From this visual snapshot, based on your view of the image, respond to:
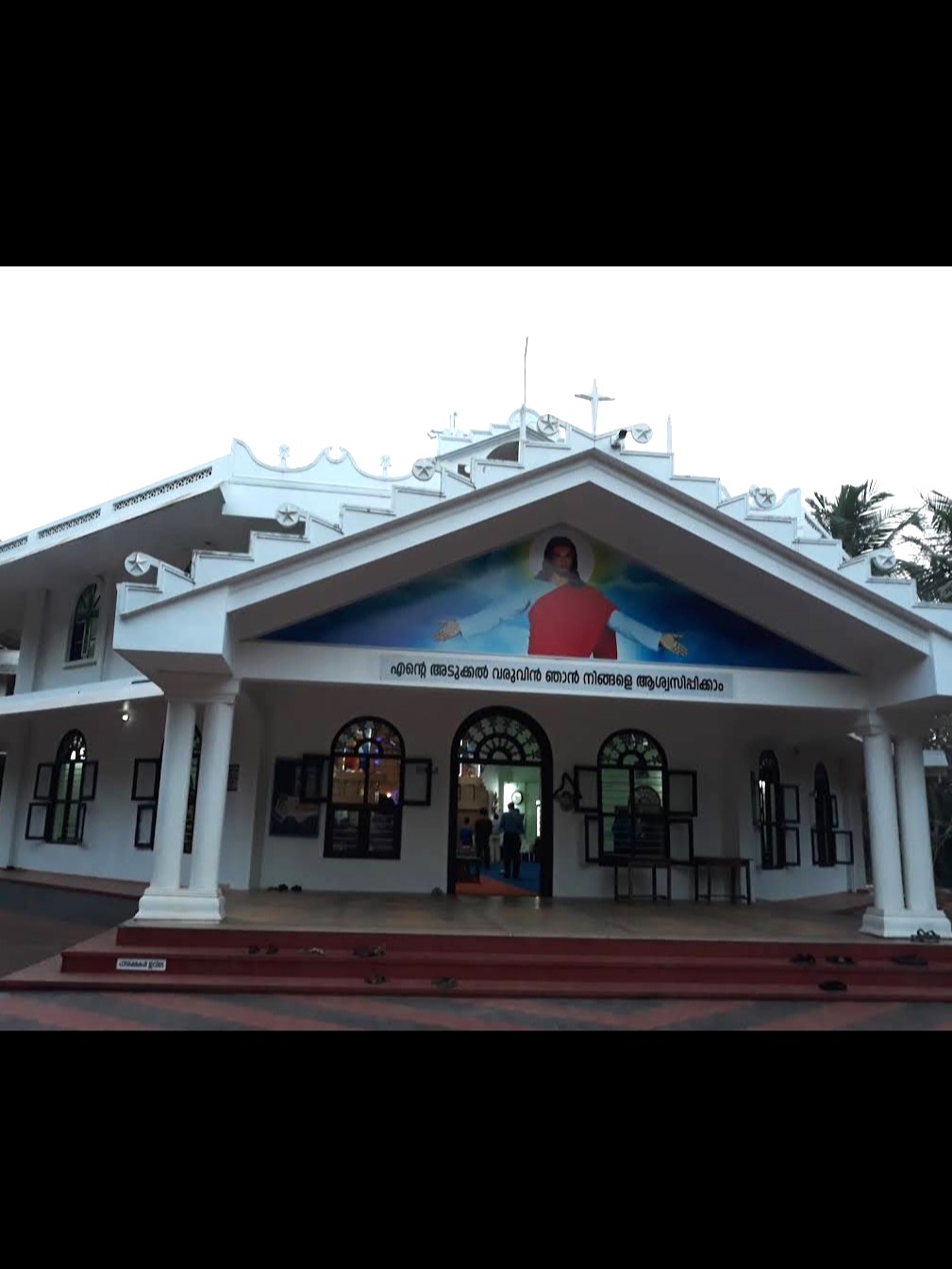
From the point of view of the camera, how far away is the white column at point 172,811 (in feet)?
29.3

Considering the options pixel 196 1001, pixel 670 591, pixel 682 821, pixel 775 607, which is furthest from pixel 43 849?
pixel 775 607

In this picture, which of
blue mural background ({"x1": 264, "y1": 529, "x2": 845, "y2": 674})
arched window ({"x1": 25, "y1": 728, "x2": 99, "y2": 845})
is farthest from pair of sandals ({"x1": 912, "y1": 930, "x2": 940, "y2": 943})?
arched window ({"x1": 25, "y1": 728, "x2": 99, "y2": 845})

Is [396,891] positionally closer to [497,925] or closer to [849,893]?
[497,925]

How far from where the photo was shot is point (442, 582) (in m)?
10.1

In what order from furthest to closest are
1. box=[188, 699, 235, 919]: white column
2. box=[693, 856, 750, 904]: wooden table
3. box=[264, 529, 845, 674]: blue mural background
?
box=[693, 856, 750, 904]: wooden table, box=[264, 529, 845, 674]: blue mural background, box=[188, 699, 235, 919]: white column

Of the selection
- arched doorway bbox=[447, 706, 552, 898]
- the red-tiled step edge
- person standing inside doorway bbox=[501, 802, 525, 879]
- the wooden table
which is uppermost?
arched doorway bbox=[447, 706, 552, 898]

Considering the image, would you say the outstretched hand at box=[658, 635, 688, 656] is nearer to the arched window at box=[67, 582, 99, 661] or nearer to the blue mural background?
the blue mural background

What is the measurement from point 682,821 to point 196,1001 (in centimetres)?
735

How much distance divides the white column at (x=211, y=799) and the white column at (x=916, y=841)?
7.20 metres

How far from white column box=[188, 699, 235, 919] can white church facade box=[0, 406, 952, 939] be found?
3 centimetres

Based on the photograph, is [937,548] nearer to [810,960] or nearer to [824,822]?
[824,822]

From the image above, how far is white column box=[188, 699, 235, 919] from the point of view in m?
9.09

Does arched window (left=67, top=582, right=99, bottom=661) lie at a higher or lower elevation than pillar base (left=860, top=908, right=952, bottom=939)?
higher

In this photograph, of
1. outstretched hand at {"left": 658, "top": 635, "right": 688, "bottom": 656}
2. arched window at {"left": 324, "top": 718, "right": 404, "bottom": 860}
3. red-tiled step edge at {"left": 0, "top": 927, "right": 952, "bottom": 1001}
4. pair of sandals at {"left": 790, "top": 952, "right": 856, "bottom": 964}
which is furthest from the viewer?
arched window at {"left": 324, "top": 718, "right": 404, "bottom": 860}
